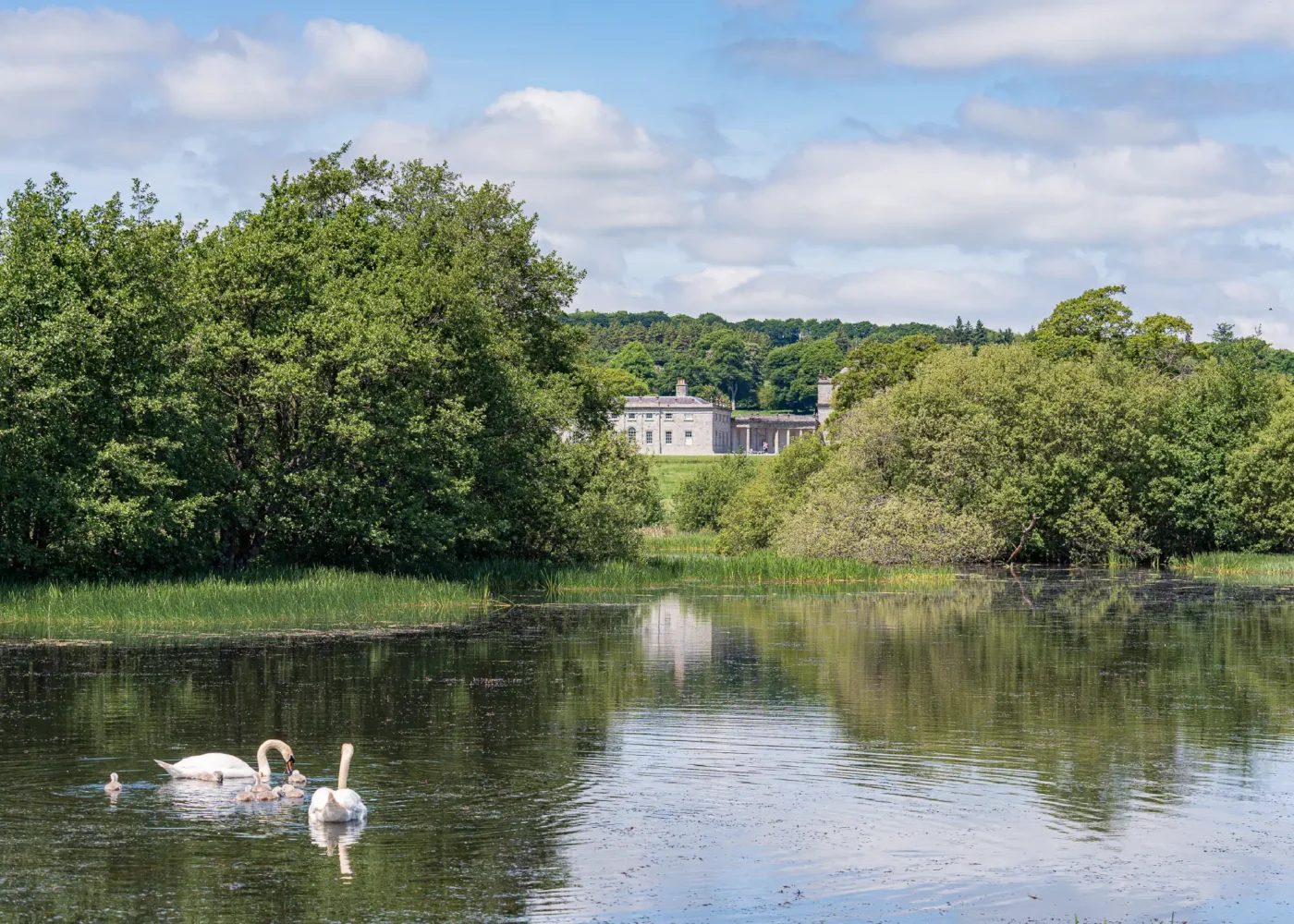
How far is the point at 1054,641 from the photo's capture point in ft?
118

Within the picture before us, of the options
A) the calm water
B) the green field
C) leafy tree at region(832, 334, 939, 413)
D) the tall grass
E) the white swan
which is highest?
leafy tree at region(832, 334, 939, 413)

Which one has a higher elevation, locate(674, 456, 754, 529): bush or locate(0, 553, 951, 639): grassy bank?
locate(674, 456, 754, 529): bush

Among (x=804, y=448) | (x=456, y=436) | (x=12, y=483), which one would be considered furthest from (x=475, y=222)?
(x=804, y=448)

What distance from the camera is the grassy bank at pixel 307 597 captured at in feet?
119

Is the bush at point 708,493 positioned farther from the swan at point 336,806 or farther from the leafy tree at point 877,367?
the swan at point 336,806

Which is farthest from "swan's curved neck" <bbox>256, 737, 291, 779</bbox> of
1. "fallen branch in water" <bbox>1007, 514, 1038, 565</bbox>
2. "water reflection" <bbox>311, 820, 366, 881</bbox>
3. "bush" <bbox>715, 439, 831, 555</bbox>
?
"bush" <bbox>715, 439, 831, 555</bbox>

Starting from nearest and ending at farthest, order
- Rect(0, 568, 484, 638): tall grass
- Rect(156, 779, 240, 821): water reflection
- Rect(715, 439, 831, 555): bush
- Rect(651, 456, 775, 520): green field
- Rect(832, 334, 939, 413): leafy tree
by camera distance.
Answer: Rect(156, 779, 240, 821): water reflection → Rect(0, 568, 484, 638): tall grass → Rect(715, 439, 831, 555): bush → Rect(832, 334, 939, 413): leafy tree → Rect(651, 456, 775, 520): green field

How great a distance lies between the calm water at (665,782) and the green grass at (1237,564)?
1352 inches

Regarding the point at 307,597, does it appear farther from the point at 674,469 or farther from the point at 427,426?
the point at 674,469

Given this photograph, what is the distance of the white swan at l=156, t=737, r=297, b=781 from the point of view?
709 inches

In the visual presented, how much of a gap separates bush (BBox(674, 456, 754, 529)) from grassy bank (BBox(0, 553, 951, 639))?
47.8 metres

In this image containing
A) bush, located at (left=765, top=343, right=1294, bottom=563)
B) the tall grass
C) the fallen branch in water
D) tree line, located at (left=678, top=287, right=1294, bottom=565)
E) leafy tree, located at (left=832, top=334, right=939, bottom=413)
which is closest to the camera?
the tall grass

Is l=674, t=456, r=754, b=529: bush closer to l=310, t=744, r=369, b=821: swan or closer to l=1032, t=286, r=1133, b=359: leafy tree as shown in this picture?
l=1032, t=286, r=1133, b=359: leafy tree

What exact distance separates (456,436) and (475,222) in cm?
1239
